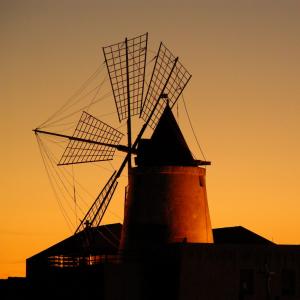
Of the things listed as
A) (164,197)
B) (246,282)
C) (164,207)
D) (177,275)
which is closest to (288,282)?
(246,282)

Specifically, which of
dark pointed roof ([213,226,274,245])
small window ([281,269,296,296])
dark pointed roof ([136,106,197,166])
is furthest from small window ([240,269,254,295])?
dark pointed roof ([213,226,274,245])

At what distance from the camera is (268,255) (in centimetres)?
4850

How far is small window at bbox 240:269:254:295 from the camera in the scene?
156 feet

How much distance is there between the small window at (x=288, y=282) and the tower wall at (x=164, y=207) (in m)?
4.26

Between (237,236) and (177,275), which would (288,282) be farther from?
(237,236)

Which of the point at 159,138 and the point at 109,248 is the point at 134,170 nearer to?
the point at 159,138

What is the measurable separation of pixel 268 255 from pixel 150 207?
6.11 m

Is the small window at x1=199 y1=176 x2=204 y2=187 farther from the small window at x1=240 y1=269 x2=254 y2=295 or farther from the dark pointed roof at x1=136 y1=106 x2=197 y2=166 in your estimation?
the small window at x1=240 y1=269 x2=254 y2=295

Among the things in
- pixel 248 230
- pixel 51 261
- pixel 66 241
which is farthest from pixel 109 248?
pixel 248 230

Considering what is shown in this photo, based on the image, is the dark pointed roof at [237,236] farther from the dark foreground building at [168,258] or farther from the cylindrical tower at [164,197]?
the cylindrical tower at [164,197]

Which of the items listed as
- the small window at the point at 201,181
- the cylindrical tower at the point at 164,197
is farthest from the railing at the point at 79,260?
the small window at the point at 201,181

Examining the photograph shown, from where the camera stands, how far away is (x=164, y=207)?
48375 mm

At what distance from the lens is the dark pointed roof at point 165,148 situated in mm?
48969

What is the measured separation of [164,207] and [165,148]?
2.95 metres
